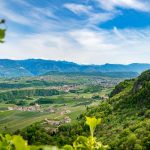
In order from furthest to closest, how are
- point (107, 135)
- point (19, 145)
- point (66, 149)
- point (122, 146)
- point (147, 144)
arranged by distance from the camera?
1. point (107, 135)
2. point (122, 146)
3. point (147, 144)
4. point (66, 149)
5. point (19, 145)

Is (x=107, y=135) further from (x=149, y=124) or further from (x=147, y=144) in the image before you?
(x=147, y=144)

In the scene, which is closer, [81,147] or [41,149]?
[41,149]

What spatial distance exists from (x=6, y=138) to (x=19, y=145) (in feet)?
6.10

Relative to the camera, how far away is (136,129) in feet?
558

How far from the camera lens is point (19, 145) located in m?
4.24

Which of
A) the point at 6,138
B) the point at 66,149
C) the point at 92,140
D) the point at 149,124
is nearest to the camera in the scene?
the point at 6,138

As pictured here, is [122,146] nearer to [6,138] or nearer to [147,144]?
[147,144]

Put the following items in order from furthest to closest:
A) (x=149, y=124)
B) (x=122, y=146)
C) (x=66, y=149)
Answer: (x=149, y=124) → (x=122, y=146) → (x=66, y=149)

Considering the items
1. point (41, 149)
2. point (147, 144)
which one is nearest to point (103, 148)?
point (41, 149)

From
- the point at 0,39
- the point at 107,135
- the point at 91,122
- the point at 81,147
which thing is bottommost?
the point at 107,135

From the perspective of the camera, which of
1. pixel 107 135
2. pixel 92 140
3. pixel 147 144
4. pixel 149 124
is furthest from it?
pixel 107 135

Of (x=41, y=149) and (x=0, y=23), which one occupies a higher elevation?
(x=0, y=23)

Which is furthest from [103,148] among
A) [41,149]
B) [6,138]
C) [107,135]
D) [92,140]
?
[107,135]

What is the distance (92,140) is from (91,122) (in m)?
0.62
